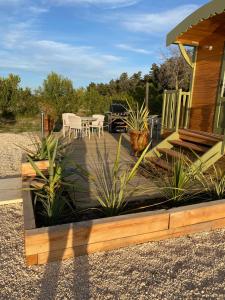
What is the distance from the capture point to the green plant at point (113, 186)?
260 cm

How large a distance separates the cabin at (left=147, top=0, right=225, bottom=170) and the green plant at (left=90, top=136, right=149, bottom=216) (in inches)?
36.0

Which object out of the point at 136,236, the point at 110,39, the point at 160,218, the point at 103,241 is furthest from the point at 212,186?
the point at 110,39

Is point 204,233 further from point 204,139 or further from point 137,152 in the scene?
point 137,152

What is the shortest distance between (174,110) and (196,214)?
3.31 metres

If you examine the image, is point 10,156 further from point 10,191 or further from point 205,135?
point 205,135

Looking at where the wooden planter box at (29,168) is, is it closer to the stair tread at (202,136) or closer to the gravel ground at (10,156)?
the gravel ground at (10,156)

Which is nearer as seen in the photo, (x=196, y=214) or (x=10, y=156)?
(x=196, y=214)

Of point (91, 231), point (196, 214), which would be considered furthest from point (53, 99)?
point (91, 231)

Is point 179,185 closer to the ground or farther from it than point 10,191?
farther from it

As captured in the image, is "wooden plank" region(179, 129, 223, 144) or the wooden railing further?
the wooden railing

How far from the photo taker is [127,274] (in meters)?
2.00

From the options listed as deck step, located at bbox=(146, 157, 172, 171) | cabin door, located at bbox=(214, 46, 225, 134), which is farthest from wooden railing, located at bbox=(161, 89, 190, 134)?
deck step, located at bbox=(146, 157, 172, 171)

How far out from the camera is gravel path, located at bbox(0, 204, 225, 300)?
5.92ft

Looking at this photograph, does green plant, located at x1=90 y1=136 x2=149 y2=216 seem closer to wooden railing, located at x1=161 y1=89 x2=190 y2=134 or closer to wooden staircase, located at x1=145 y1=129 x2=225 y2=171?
wooden staircase, located at x1=145 y1=129 x2=225 y2=171
